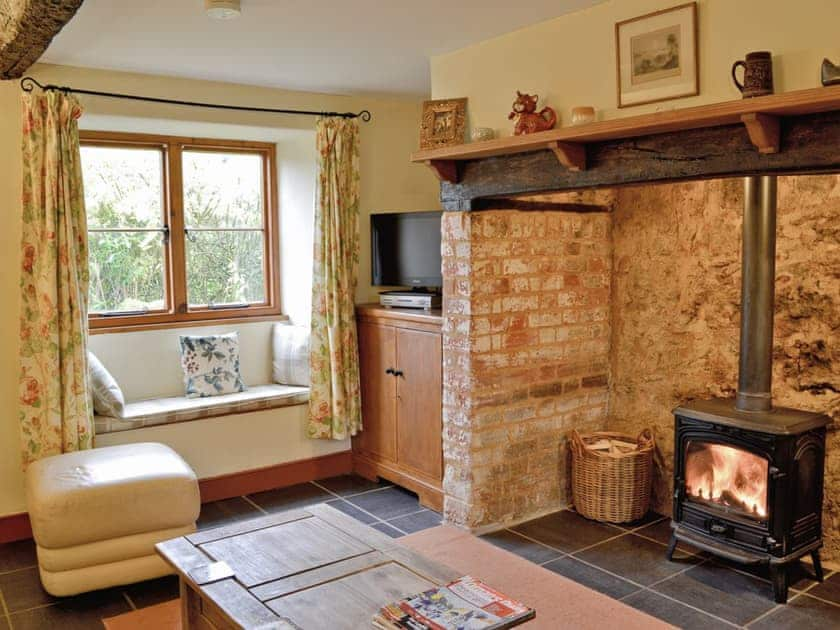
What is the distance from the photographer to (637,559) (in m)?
3.50

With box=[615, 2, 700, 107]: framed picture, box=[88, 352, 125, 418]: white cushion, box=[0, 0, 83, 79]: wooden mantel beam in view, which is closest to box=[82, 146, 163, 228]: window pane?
box=[88, 352, 125, 418]: white cushion

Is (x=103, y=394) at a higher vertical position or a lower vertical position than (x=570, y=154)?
lower

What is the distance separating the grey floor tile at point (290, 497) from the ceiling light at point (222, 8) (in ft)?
8.40

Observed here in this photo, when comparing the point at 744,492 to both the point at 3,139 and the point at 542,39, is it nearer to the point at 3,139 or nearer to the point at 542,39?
the point at 542,39

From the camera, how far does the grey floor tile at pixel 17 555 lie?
3.56 meters

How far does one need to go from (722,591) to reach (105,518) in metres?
2.56

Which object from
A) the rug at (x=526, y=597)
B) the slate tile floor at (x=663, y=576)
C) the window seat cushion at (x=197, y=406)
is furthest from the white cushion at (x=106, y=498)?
the slate tile floor at (x=663, y=576)

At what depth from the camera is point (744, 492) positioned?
10.5 ft

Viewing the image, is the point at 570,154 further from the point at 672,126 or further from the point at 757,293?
the point at 757,293

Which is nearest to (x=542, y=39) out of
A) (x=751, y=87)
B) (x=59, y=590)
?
(x=751, y=87)

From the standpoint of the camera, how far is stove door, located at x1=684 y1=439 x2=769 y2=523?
3135 mm

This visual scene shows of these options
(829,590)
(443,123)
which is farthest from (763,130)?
(829,590)

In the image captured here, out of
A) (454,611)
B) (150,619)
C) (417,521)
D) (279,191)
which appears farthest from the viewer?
(279,191)

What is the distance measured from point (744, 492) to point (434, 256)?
2099 mm
